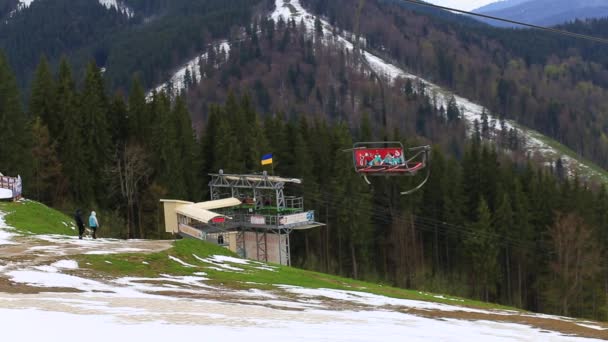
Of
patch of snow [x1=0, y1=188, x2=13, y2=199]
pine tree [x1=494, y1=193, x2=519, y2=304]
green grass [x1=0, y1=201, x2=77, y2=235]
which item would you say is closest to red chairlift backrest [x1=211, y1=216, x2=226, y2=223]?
green grass [x1=0, y1=201, x2=77, y2=235]

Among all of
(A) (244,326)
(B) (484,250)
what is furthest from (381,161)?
(B) (484,250)

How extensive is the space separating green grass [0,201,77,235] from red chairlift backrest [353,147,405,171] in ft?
73.5

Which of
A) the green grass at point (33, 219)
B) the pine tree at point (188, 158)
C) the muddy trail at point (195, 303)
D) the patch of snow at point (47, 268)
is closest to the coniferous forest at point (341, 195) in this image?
the pine tree at point (188, 158)

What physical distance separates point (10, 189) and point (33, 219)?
19.4 ft

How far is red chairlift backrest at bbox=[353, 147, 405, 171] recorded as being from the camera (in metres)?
19.7

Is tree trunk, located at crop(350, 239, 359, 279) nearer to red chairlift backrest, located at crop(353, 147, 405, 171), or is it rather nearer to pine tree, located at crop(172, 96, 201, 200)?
pine tree, located at crop(172, 96, 201, 200)

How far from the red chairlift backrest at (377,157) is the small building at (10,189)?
30.1 m

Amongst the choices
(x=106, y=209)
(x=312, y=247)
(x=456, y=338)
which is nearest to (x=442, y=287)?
(x=312, y=247)

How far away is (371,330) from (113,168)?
5824 centimetres

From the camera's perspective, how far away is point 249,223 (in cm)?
5809

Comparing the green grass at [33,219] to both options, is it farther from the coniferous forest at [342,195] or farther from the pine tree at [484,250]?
the pine tree at [484,250]

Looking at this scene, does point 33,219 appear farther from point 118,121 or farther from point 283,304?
point 118,121

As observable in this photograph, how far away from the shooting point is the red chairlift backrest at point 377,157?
19.7 metres

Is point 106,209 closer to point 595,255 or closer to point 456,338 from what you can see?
point 595,255
